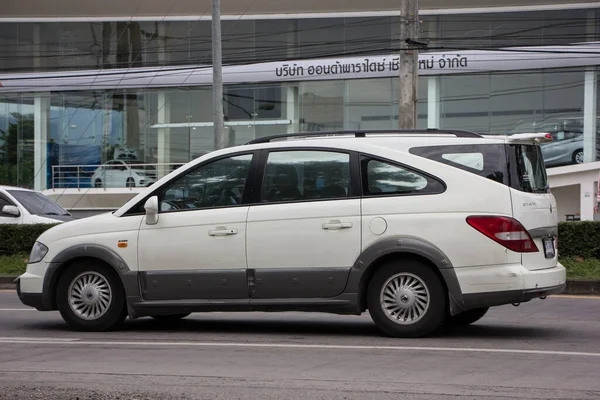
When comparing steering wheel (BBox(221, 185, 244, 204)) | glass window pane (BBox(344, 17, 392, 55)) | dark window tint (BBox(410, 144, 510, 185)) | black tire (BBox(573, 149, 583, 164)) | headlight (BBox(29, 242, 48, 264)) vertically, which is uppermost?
glass window pane (BBox(344, 17, 392, 55))

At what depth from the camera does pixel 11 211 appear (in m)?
19.6

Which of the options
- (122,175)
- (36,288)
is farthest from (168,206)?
(122,175)

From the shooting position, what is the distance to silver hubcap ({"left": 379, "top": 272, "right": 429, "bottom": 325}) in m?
8.36

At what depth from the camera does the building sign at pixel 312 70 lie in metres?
32.4

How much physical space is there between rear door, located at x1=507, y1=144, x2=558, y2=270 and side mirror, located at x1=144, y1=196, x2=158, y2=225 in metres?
3.38

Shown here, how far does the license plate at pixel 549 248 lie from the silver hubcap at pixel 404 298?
117 centimetres

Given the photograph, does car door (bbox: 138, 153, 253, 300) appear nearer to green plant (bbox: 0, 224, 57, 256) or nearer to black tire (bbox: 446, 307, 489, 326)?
Result: black tire (bbox: 446, 307, 489, 326)

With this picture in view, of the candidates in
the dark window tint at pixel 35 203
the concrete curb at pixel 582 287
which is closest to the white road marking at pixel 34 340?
the concrete curb at pixel 582 287

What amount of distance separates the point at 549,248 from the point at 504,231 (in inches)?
24.9

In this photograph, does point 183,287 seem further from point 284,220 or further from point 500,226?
point 500,226

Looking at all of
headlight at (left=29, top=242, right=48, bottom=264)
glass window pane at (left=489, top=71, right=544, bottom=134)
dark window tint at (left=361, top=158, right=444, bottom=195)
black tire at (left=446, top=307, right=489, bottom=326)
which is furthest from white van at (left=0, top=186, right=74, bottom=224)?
glass window pane at (left=489, top=71, right=544, bottom=134)

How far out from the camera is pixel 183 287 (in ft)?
29.5

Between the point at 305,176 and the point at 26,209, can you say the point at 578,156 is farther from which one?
the point at 305,176

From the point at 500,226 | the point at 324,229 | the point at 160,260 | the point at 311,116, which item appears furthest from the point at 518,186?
the point at 311,116
